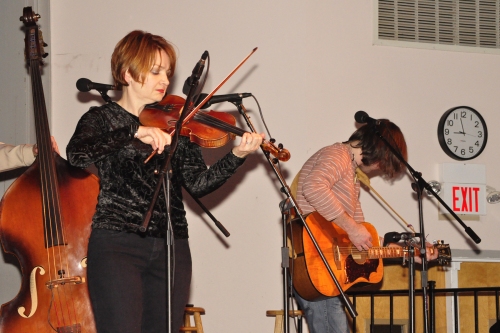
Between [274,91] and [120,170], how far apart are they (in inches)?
99.6

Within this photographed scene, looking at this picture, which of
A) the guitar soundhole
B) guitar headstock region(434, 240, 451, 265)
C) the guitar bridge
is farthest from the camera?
guitar headstock region(434, 240, 451, 265)

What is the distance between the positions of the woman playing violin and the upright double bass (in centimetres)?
45

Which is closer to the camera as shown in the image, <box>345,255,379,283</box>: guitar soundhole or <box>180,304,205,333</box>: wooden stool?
<box>345,255,379,283</box>: guitar soundhole

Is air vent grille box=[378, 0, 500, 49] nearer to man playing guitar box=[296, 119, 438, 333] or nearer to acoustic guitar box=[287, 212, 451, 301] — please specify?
man playing guitar box=[296, 119, 438, 333]

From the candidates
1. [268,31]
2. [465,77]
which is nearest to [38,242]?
[268,31]

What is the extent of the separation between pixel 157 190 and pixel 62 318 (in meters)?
0.80

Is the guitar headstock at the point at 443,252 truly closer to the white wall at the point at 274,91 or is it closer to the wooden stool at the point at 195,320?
the white wall at the point at 274,91

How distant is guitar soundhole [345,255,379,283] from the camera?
3541 mm

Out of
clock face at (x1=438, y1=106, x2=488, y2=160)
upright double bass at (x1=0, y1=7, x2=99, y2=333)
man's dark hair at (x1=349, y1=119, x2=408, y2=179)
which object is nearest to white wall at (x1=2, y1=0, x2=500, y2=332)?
clock face at (x1=438, y1=106, x2=488, y2=160)

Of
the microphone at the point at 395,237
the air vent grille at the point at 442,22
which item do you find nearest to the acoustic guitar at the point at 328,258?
the microphone at the point at 395,237

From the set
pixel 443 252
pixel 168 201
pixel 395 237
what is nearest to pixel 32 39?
pixel 168 201

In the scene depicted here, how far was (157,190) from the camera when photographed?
6.66ft

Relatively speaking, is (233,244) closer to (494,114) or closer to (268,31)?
(268,31)

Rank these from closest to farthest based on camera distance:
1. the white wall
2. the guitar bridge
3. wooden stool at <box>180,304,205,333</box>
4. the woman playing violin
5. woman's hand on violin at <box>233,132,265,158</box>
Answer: the woman playing violin < woman's hand on violin at <box>233,132,265,158</box> < the guitar bridge < wooden stool at <box>180,304,205,333</box> < the white wall
